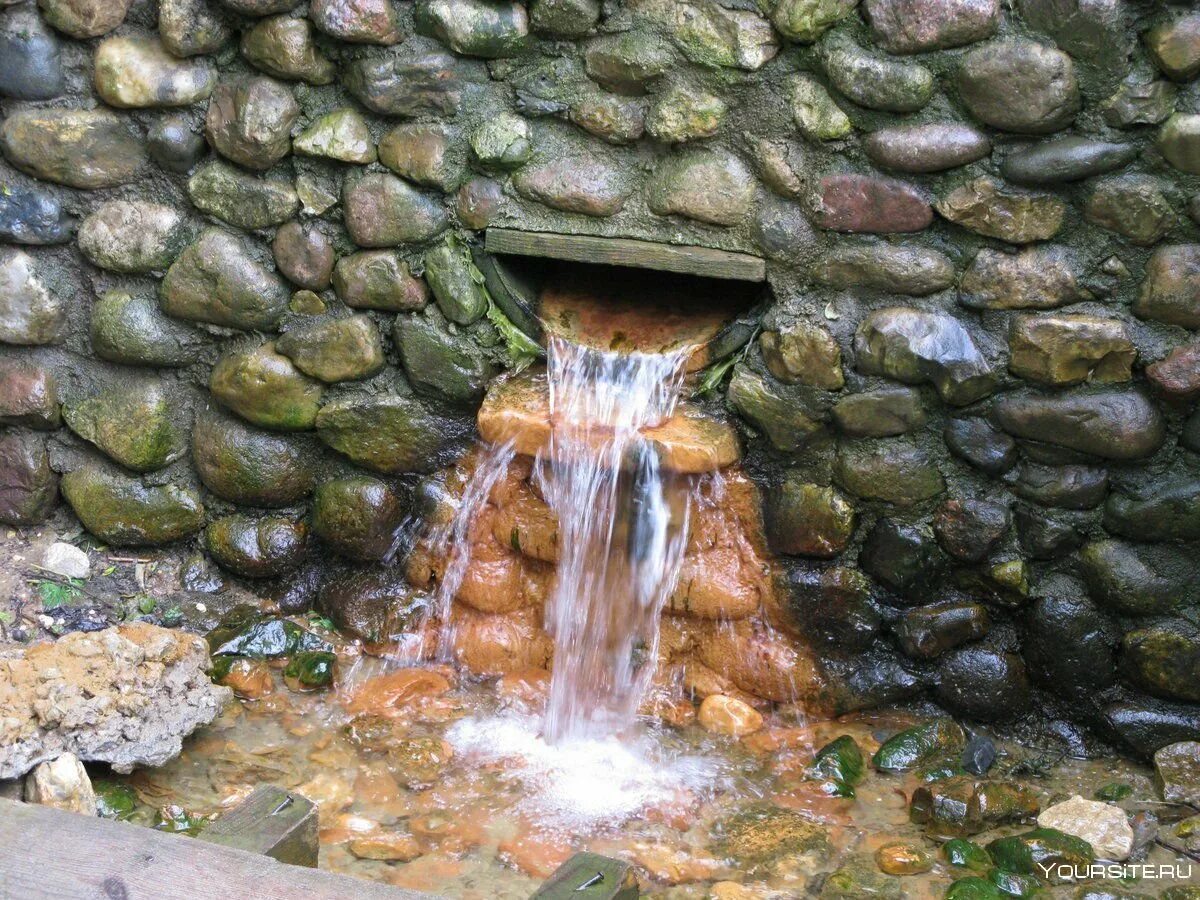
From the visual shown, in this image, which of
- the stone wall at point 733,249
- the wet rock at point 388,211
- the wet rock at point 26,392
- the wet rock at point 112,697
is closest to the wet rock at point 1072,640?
the stone wall at point 733,249

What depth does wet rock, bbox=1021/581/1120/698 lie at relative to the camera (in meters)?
2.86

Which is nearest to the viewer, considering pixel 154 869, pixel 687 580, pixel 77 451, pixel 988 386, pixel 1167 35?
pixel 154 869

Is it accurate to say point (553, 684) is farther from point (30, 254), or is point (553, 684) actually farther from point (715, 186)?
point (30, 254)

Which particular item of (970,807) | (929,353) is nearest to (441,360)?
(929,353)

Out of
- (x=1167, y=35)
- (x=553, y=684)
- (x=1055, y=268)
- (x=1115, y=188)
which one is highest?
(x=1167, y=35)

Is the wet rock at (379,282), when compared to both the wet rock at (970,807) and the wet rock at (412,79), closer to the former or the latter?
the wet rock at (412,79)

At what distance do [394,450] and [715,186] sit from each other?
43.0 inches

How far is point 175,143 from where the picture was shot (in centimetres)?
299

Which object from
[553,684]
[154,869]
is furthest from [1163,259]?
[154,869]

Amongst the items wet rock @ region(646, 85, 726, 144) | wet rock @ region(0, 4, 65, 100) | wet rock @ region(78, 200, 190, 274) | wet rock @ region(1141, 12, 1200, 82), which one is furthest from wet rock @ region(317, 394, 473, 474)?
wet rock @ region(1141, 12, 1200, 82)

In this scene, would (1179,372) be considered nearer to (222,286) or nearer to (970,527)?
(970,527)

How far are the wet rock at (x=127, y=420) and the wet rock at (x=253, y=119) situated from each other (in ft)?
2.31

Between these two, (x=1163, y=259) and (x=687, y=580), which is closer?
(x=1163, y=259)

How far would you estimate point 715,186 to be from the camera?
2861 millimetres
